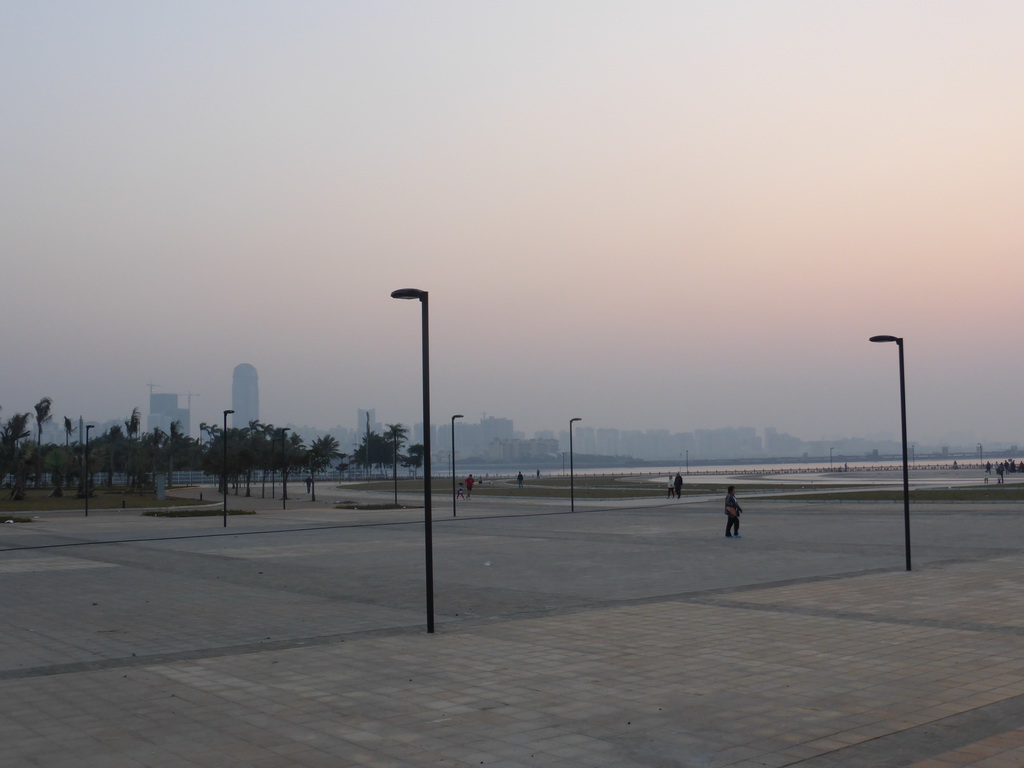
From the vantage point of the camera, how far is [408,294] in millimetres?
14477

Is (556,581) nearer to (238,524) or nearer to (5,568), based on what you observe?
(5,568)

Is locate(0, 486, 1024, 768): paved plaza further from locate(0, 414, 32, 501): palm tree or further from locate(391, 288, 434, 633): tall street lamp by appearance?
locate(0, 414, 32, 501): palm tree

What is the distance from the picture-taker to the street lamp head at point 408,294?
14.4m

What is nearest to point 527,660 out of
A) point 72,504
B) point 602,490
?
point 72,504

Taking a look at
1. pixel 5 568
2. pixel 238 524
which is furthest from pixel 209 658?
pixel 238 524

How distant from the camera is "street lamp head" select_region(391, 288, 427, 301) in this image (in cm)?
1440

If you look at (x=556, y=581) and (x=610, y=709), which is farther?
(x=556, y=581)

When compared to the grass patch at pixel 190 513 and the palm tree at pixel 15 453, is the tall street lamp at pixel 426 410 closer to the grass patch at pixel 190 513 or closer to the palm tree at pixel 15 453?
the grass patch at pixel 190 513

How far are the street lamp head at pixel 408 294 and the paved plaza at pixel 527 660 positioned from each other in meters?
5.10

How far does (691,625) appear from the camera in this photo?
14258 mm

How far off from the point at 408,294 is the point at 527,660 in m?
5.79

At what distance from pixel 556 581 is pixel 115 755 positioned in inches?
509

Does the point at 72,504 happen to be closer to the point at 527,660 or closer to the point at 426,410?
the point at 426,410

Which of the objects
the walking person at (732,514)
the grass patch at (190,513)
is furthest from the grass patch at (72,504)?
the walking person at (732,514)
